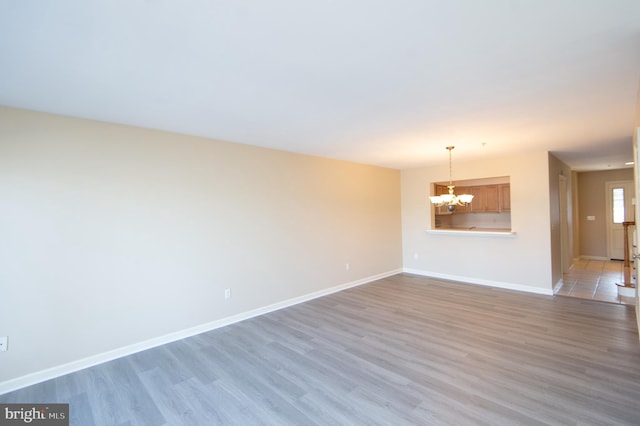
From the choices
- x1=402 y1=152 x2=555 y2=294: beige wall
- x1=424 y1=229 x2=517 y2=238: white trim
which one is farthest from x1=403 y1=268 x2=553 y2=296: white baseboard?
x1=424 y1=229 x2=517 y2=238: white trim

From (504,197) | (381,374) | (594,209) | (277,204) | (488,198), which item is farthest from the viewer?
(594,209)

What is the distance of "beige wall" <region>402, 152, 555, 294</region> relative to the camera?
4922 mm

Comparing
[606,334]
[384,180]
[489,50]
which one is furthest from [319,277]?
[489,50]

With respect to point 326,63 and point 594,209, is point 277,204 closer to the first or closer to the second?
point 326,63

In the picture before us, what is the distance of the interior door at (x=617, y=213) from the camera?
7391 millimetres

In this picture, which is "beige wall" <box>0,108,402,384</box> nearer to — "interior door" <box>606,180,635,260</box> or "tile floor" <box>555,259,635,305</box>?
"tile floor" <box>555,259,635,305</box>

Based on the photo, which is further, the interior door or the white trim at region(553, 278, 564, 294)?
the interior door

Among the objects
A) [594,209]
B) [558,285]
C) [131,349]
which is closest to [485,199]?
[558,285]

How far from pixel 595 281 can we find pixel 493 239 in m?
2.14

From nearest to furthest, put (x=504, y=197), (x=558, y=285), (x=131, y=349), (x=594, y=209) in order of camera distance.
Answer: (x=131, y=349) < (x=558, y=285) < (x=504, y=197) < (x=594, y=209)

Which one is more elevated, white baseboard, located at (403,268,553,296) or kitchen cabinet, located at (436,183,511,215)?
kitchen cabinet, located at (436,183,511,215)

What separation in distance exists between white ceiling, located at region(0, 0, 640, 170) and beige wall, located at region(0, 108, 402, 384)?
1.22 feet

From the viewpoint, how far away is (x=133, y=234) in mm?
3188

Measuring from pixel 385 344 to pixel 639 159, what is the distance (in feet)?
9.26
